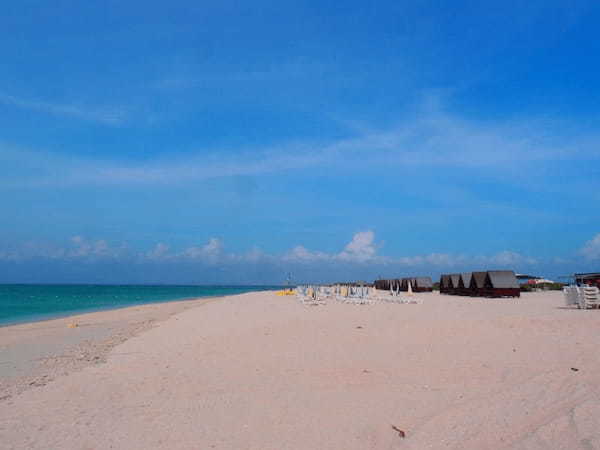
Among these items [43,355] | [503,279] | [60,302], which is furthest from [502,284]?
[60,302]

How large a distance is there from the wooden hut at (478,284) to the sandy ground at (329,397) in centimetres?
1914

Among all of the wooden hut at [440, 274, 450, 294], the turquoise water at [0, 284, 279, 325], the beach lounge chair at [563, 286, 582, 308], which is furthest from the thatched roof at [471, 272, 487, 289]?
the turquoise water at [0, 284, 279, 325]

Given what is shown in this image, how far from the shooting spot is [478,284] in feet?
90.6

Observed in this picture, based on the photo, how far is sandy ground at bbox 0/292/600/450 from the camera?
12.8 ft

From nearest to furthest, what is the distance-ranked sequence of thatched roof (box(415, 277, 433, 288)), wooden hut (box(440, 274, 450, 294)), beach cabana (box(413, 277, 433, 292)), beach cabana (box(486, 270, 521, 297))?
Result: 1. beach cabana (box(486, 270, 521, 297))
2. wooden hut (box(440, 274, 450, 294))
3. beach cabana (box(413, 277, 433, 292))
4. thatched roof (box(415, 277, 433, 288))

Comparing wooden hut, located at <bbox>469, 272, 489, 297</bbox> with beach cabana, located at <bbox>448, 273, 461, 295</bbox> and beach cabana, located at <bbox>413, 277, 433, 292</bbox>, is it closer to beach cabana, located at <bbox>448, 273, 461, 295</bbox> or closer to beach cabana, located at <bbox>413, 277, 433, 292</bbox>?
beach cabana, located at <bbox>448, 273, 461, 295</bbox>

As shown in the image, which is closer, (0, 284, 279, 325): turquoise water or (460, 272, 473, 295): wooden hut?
(0, 284, 279, 325): turquoise water

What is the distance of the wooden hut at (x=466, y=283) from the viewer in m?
29.0

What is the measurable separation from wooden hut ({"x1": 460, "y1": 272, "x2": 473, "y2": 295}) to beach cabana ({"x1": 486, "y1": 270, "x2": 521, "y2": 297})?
2417mm

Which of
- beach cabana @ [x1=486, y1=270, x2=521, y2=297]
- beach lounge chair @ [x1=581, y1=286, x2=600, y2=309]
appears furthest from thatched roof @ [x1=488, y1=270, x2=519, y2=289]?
beach lounge chair @ [x1=581, y1=286, x2=600, y2=309]

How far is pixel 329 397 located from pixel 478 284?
24.9 m

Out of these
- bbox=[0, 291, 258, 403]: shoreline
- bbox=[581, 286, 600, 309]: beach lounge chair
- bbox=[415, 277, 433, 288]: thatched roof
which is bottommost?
bbox=[0, 291, 258, 403]: shoreline

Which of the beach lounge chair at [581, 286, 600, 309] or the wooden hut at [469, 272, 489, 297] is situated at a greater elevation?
the wooden hut at [469, 272, 489, 297]

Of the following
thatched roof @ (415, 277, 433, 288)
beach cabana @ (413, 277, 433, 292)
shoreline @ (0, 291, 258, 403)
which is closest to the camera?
shoreline @ (0, 291, 258, 403)
